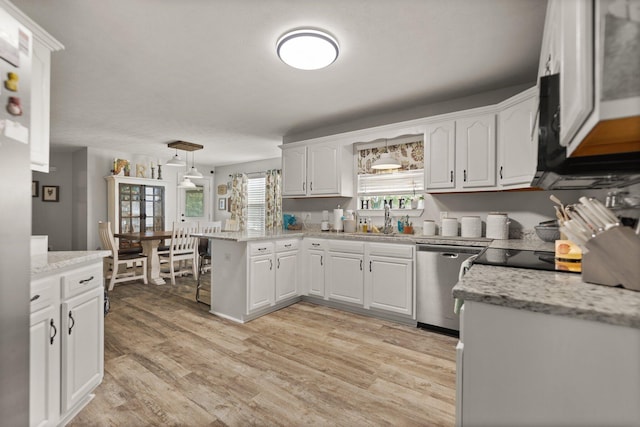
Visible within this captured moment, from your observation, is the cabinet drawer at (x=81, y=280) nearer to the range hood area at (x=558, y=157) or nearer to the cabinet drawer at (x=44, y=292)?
the cabinet drawer at (x=44, y=292)

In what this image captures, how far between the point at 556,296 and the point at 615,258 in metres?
0.31

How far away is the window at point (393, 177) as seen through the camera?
146 inches

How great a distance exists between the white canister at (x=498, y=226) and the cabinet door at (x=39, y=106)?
11.9 ft

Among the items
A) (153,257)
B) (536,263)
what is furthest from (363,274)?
(153,257)

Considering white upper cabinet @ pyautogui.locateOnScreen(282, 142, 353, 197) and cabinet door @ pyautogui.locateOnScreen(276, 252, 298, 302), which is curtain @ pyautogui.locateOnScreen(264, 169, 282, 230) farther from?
cabinet door @ pyautogui.locateOnScreen(276, 252, 298, 302)

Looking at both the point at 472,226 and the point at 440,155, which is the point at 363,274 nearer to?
the point at 472,226

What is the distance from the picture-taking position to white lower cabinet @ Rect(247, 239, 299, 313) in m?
3.19

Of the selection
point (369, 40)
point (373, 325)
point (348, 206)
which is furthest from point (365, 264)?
point (369, 40)

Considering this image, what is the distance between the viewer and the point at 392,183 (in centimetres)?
389

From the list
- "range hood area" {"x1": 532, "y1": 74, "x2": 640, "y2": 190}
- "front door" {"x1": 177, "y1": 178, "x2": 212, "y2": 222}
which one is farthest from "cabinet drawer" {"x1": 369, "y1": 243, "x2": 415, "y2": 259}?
"front door" {"x1": 177, "y1": 178, "x2": 212, "y2": 222}

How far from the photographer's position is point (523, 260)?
63.6 inches

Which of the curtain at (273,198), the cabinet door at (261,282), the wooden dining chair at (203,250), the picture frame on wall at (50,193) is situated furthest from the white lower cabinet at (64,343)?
the picture frame on wall at (50,193)

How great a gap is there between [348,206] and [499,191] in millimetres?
1867

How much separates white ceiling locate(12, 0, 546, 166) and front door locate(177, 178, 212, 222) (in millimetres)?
3315
